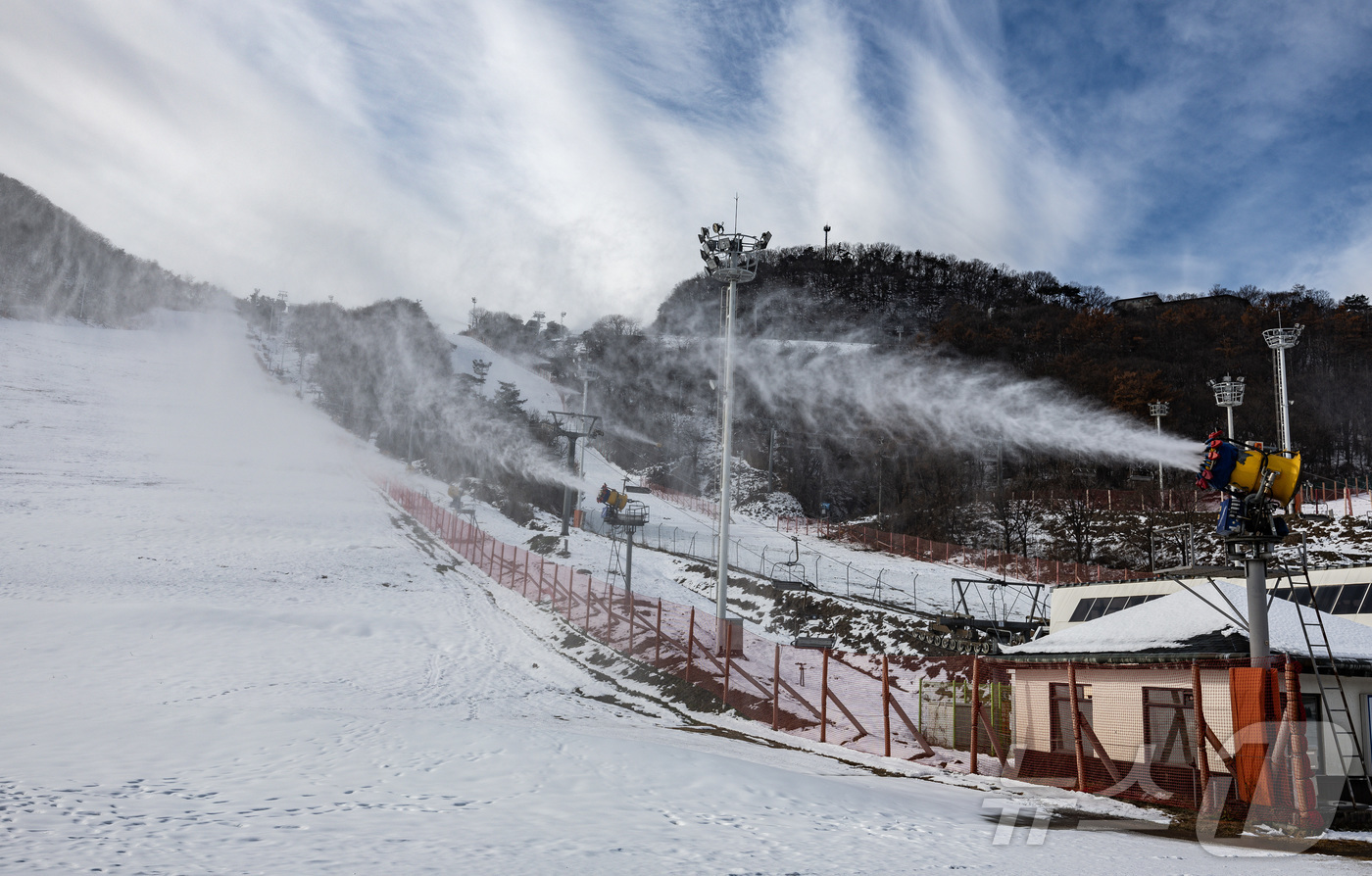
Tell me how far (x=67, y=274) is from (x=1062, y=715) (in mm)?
135301

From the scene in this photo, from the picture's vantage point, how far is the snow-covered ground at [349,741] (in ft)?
23.0

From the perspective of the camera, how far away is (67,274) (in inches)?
4395

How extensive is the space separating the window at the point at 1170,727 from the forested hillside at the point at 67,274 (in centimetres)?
11355

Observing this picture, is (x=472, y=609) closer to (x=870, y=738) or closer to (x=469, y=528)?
(x=469, y=528)

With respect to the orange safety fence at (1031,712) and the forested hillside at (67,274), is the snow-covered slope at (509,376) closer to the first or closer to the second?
the forested hillside at (67,274)

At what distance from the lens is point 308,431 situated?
74.2 metres

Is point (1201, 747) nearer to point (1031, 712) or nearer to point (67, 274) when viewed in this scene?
point (1031, 712)

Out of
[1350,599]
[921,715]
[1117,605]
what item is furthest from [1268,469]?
[1117,605]

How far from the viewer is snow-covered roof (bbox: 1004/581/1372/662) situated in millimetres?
13156

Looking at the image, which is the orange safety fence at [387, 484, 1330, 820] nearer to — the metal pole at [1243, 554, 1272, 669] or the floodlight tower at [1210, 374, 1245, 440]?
the metal pole at [1243, 554, 1272, 669]

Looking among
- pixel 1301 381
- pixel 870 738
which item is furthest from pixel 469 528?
pixel 1301 381

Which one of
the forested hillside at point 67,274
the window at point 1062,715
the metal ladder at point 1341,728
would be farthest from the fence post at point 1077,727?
the forested hillside at point 67,274

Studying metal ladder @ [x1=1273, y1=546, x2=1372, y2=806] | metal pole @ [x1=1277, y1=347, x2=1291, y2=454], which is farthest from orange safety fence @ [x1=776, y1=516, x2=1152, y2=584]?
metal ladder @ [x1=1273, y1=546, x2=1372, y2=806]

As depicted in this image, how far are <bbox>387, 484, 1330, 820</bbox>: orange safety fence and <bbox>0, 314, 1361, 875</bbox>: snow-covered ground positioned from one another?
5.32 feet
